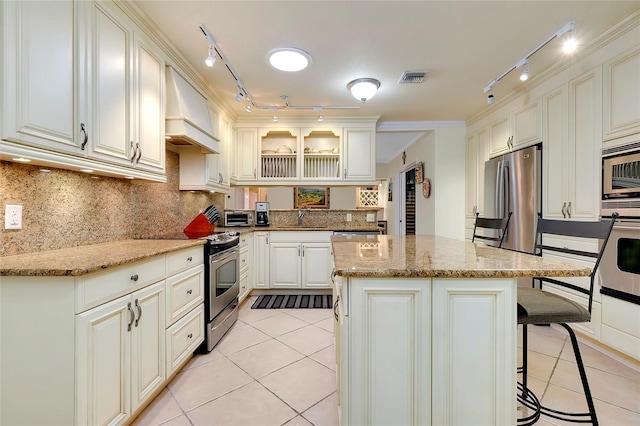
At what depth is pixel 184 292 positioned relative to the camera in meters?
1.88

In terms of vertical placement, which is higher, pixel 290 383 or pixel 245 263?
pixel 245 263

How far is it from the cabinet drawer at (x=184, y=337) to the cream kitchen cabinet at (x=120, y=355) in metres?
0.08

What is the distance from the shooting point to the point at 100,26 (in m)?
1.53

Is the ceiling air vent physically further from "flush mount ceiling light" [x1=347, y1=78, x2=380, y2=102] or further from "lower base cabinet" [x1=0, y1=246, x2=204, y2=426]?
"lower base cabinet" [x1=0, y1=246, x2=204, y2=426]

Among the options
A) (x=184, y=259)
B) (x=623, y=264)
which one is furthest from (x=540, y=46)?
(x=184, y=259)

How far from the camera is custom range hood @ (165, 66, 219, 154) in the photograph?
87.7 inches

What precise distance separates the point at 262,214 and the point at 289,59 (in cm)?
227

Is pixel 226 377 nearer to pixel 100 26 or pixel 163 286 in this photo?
pixel 163 286

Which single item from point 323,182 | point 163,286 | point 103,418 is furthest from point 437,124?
point 103,418

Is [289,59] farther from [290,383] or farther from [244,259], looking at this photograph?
[290,383]

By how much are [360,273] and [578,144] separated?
8.37 ft

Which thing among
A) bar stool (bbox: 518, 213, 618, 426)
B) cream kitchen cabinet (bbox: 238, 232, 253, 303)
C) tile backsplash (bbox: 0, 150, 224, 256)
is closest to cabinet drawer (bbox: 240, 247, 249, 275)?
cream kitchen cabinet (bbox: 238, 232, 253, 303)

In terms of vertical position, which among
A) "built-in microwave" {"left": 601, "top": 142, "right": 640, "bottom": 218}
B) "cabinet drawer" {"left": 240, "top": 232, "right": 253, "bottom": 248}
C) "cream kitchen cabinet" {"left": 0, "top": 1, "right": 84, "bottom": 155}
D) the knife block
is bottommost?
"cabinet drawer" {"left": 240, "top": 232, "right": 253, "bottom": 248}

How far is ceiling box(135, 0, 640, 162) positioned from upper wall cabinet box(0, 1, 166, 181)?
44 cm
